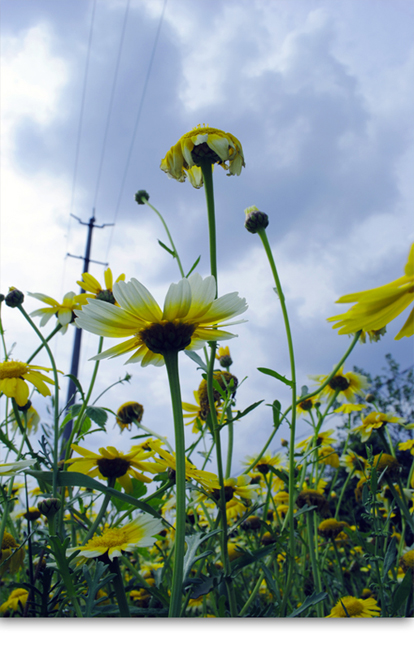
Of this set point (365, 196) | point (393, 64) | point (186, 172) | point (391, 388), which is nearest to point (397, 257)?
point (365, 196)

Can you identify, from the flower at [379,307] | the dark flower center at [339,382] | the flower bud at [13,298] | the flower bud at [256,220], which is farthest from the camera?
the dark flower center at [339,382]

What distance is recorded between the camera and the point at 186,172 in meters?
0.66

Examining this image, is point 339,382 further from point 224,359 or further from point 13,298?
point 13,298

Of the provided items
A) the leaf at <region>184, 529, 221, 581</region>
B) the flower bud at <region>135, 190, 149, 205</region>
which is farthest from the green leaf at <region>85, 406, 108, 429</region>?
the flower bud at <region>135, 190, 149, 205</region>

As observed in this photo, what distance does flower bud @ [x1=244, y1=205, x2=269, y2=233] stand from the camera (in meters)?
0.73

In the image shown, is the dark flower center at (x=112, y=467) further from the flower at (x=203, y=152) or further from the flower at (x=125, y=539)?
the flower at (x=203, y=152)

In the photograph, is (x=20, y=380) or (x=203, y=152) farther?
(x=20, y=380)

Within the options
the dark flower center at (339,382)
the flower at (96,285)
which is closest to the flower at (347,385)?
the dark flower center at (339,382)

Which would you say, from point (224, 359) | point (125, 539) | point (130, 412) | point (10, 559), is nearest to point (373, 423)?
point (224, 359)

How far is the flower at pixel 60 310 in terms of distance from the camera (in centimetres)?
91

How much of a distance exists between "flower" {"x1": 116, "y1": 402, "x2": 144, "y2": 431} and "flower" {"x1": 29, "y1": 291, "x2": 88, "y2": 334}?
0.21 m

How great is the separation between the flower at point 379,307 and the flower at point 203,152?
0.97ft

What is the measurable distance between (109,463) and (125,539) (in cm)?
11

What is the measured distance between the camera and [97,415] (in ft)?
2.24
